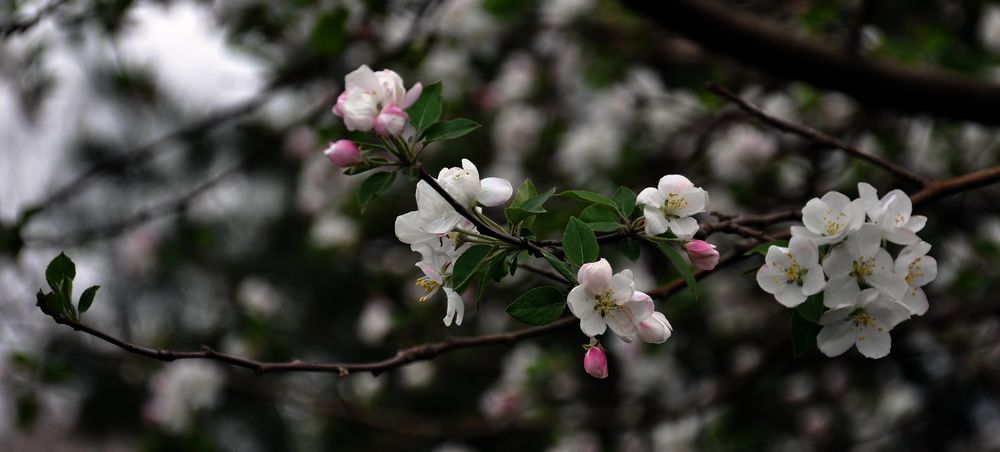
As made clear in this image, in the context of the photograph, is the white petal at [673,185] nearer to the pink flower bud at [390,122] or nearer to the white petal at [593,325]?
the white petal at [593,325]

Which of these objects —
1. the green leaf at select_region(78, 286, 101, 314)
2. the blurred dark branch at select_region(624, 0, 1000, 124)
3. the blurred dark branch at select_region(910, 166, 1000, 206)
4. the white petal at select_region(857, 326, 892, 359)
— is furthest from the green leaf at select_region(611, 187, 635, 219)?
the blurred dark branch at select_region(624, 0, 1000, 124)

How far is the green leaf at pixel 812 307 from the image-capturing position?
2.35ft

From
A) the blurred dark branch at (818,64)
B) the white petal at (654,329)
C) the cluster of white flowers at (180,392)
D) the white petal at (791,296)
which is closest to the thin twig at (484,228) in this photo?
the white petal at (654,329)

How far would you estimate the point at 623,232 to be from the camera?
0.74 m

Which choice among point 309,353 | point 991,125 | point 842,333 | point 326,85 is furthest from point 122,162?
point 309,353

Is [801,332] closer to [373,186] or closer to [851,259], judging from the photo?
[851,259]

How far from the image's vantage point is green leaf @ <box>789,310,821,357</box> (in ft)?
2.40

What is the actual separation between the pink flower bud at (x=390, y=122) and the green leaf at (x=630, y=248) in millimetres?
236

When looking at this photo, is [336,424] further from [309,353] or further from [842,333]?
[842,333]

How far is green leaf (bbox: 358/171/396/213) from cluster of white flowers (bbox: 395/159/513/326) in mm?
30

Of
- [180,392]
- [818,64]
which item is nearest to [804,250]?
[818,64]

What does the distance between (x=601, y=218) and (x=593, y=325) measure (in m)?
0.10

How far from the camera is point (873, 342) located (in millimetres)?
737

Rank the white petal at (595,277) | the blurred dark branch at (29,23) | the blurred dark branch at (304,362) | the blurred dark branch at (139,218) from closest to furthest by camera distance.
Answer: the white petal at (595,277) → the blurred dark branch at (304,362) → the blurred dark branch at (29,23) → the blurred dark branch at (139,218)
